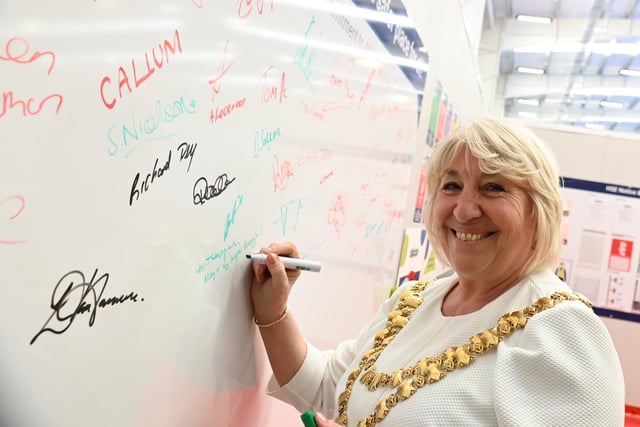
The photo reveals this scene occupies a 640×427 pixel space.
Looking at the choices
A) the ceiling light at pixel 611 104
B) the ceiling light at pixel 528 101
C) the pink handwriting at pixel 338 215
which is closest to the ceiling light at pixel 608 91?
the ceiling light at pixel 611 104

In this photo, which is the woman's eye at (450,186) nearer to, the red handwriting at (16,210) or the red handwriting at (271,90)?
the red handwriting at (271,90)

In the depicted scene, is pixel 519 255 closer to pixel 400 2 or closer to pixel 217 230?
pixel 217 230

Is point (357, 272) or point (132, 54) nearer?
point (132, 54)

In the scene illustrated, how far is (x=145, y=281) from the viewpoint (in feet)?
2.22

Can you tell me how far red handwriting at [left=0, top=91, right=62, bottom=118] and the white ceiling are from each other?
24.8 feet

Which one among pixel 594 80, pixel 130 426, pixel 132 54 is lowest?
pixel 130 426

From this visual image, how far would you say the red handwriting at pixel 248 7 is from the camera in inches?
31.6

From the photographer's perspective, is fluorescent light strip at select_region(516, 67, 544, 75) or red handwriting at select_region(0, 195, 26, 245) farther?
fluorescent light strip at select_region(516, 67, 544, 75)

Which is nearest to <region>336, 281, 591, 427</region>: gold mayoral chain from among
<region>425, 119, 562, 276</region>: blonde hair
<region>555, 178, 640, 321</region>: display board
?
<region>425, 119, 562, 276</region>: blonde hair

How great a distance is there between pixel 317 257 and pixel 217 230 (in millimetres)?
Result: 481

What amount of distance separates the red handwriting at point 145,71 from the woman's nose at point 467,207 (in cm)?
67

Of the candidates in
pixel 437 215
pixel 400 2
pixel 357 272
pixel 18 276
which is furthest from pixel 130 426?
pixel 400 2

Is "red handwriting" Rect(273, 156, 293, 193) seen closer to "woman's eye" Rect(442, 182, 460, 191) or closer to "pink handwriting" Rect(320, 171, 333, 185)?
"pink handwriting" Rect(320, 171, 333, 185)
